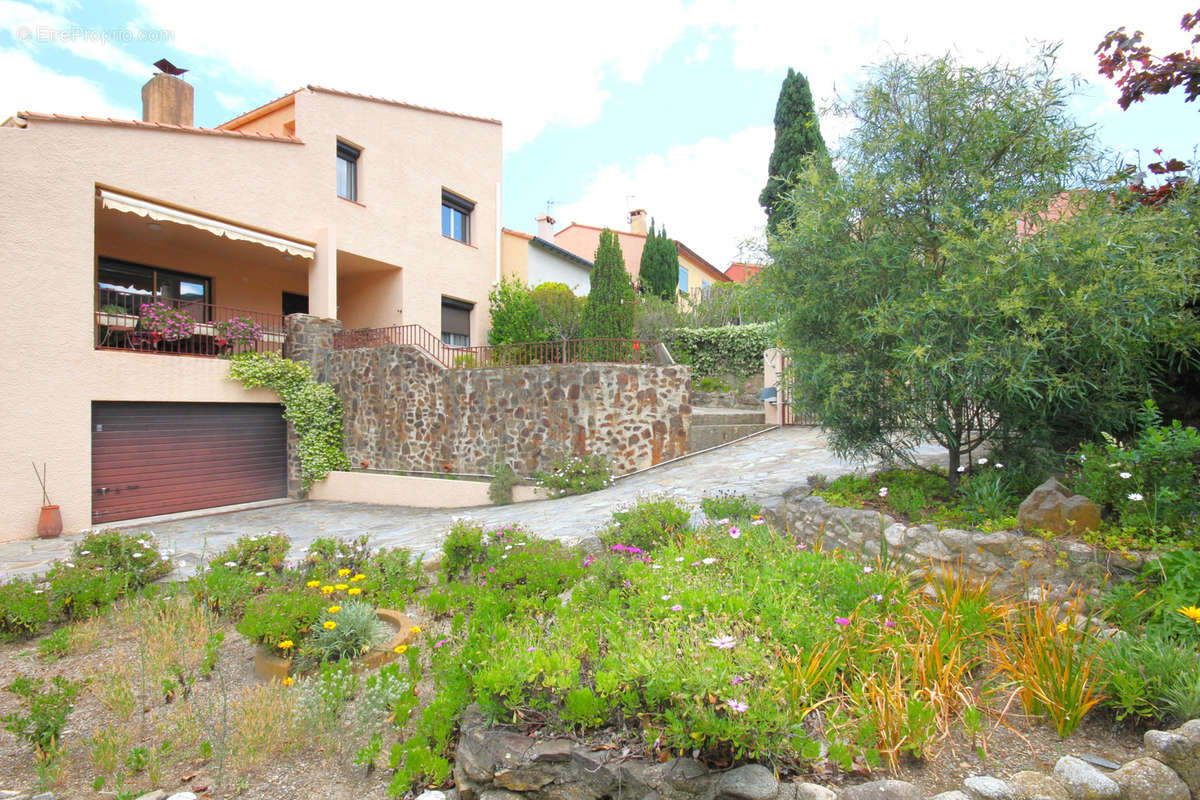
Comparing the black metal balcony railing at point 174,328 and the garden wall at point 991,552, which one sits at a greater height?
the black metal balcony railing at point 174,328

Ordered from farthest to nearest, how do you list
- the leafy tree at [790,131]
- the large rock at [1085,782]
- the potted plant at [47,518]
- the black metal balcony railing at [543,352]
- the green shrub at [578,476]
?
the leafy tree at [790,131]
the black metal balcony railing at [543,352]
the green shrub at [578,476]
the potted plant at [47,518]
the large rock at [1085,782]

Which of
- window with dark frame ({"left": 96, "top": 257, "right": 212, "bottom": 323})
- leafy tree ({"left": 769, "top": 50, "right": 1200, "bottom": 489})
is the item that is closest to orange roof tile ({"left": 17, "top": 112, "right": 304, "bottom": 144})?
window with dark frame ({"left": 96, "top": 257, "right": 212, "bottom": 323})

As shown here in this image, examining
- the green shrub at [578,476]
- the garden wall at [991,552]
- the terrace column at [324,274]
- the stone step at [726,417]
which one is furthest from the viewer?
the terrace column at [324,274]

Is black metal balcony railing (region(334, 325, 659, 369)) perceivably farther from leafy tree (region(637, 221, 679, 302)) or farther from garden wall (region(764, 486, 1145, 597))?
leafy tree (region(637, 221, 679, 302))

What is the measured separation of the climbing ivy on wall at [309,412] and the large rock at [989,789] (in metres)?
13.1

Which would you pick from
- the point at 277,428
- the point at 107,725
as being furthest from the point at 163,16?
the point at 107,725

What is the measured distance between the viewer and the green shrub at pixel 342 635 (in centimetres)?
385

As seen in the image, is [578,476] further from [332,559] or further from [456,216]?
[456,216]

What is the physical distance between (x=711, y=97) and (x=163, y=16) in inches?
410

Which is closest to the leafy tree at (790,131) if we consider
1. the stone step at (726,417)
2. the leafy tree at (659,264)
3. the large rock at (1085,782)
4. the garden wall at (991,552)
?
the leafy tree at (659,264)

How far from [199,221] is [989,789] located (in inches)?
540

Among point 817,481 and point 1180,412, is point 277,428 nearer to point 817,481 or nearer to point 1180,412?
point 817,481

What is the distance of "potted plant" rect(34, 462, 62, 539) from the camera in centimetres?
937

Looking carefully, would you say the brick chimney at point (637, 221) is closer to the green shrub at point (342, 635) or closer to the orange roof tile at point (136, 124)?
the orange roof tile at point (136, 124)
